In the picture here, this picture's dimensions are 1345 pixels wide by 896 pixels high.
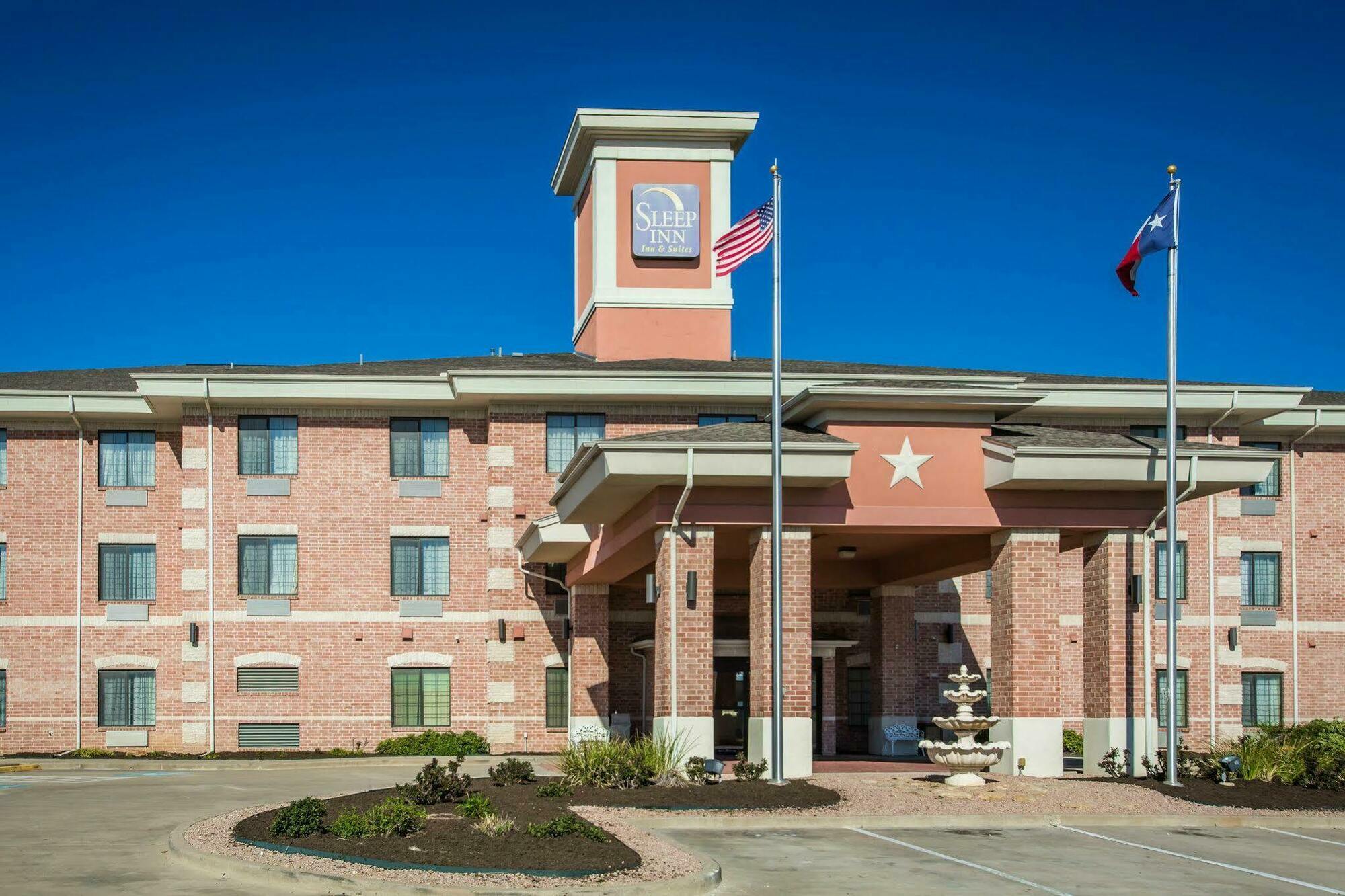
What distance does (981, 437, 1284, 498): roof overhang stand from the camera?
23.6m

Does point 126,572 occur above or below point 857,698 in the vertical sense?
above

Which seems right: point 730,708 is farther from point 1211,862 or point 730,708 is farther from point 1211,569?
point 1211,862

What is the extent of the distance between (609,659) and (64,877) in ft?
68.6

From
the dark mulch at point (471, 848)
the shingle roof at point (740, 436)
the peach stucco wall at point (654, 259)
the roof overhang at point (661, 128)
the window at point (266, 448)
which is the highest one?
the roof overhang at point (661, 128)

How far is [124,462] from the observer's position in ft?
119

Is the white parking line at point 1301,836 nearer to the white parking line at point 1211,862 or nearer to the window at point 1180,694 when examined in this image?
the white parking line at point 1211,862

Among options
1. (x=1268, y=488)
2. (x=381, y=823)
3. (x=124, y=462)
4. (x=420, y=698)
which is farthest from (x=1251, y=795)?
(x=124, y=462)

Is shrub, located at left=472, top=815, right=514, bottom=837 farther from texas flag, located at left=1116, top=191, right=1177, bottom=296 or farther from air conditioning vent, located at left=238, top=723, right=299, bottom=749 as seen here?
air conditioning vent, located at left=238, top=723, right=299, bottom=749

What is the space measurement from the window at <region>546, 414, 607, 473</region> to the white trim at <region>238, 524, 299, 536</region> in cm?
609

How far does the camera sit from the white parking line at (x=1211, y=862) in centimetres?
1502

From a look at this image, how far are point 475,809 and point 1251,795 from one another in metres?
11.4

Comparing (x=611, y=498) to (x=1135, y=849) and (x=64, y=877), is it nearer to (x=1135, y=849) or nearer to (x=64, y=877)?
(x=1135, y=849)

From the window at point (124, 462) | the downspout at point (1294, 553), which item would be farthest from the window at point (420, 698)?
the downspout at point (1294, 553)

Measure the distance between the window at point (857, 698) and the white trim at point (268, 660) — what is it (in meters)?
12.5
